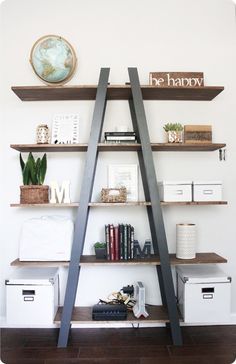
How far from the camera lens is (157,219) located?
6.63 ft

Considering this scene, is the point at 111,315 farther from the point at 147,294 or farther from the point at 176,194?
the point at 176,194

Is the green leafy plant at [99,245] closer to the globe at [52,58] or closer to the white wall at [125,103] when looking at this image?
the white wall at [125,103]

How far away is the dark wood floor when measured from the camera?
1.87m

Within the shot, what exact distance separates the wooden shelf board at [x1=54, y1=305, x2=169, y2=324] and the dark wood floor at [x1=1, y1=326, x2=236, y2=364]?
0.15 meters

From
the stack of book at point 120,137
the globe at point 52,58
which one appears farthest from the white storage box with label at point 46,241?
the globe at point 52,58

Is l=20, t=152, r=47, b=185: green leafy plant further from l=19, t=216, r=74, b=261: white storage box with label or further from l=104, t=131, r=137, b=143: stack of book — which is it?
l=104, t=131, r=137, b=143: stack of book

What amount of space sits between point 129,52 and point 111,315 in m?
2.12

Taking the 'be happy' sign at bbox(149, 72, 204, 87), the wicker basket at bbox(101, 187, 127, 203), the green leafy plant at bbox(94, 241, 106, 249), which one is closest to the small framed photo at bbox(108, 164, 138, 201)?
the wicker basket at bbox(101, 187, 127, 203)

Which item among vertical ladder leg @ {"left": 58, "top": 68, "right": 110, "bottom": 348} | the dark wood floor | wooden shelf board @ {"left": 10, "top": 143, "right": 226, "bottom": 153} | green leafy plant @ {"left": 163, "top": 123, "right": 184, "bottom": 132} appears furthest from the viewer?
green leafy plant @ {"left": 163, "top": 123, "right": 184, "bottom": 132}

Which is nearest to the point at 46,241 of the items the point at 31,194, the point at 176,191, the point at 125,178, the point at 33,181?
the point at 31,194

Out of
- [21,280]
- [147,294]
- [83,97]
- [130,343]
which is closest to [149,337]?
[130,343]

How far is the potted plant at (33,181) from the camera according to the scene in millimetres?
2121

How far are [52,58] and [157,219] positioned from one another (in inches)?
59.8

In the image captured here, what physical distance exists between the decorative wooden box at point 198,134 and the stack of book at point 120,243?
861mm
